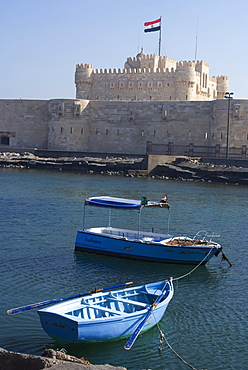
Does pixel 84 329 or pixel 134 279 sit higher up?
pixel 84 329

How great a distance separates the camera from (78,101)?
4312cm

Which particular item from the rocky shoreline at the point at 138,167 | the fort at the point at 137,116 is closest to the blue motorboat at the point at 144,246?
the rocky shoreline at the point at 138,167

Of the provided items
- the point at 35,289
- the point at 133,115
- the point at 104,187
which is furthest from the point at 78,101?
the point at 35,289

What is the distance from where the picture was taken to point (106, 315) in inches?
352

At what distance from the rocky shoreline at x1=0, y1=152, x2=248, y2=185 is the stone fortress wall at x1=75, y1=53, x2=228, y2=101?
905 centimetres

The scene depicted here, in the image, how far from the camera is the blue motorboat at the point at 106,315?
27.5 ft

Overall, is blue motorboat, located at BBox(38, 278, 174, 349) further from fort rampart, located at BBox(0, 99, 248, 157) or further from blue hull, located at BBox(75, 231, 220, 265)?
fort rampart, located at BBox(0, 99, 248, 157)

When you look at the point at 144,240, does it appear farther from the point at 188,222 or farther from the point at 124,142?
the point at 124,142

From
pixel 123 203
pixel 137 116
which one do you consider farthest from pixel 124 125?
pixel 123 203

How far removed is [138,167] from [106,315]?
95.8 ft

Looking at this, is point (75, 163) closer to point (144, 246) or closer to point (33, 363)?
point (144, 246)

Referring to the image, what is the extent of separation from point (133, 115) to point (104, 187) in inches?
557

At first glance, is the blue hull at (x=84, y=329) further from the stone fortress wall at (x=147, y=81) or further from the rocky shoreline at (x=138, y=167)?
the stone fortress wall at (x=147, y=81)

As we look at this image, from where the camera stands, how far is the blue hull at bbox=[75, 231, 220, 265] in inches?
545
